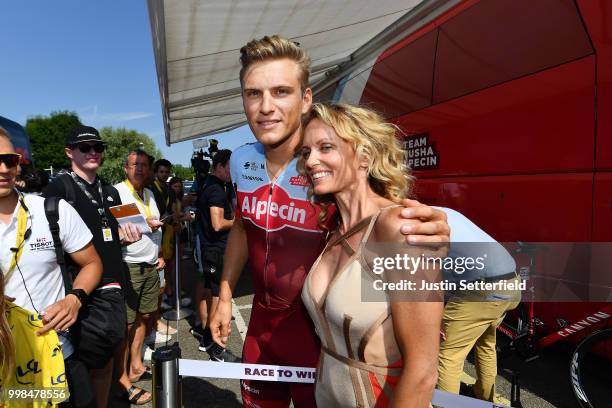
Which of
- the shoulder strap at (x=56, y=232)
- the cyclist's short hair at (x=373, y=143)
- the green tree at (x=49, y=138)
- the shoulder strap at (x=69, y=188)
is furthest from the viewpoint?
the green tree at (x=49, y=138)

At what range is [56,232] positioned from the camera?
200 cm

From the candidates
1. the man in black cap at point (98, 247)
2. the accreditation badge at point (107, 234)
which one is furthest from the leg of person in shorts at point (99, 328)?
the accreditation badge at point (107, 234)

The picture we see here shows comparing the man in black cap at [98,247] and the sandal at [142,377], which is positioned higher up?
the man in black cap at [98,247]

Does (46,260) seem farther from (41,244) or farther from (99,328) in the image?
(99,328)

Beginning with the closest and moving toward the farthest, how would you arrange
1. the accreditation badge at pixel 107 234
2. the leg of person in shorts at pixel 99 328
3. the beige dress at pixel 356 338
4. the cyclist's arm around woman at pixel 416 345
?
the cyclist's arm around woman at pixel 416 345
the beige dress at pixel 356 338
the leg of person in shorts at pixel 99 328
the accreditation badge at pixel 107 234

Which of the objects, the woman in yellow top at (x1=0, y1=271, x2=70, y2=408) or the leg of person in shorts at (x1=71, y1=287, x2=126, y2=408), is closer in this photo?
the woman in yellow top at (x1=0, y1=271, x2=70, y2=408)

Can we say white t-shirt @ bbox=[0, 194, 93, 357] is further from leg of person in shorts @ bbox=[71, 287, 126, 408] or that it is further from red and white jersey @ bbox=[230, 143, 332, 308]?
red and white jersey @ bbox=[230, 143, 332, 308]

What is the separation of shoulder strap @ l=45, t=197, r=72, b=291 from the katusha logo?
0.94 metres

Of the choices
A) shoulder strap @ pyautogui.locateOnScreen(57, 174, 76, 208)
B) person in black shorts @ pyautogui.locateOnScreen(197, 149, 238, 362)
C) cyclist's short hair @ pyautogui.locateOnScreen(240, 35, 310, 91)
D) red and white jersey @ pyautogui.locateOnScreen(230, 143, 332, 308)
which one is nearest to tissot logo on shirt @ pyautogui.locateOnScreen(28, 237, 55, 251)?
shoulder strap @ pyautogui.locateOnScreen(57, 174, 76, 208)

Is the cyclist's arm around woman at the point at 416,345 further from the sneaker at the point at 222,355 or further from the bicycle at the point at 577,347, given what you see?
the sneaker at the point at 222,355

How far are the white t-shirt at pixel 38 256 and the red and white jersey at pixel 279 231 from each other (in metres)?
0.94

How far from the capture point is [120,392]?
3.48 meters

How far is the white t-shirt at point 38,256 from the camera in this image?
1838 mm

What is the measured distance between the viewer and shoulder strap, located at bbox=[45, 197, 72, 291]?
1992 mm
